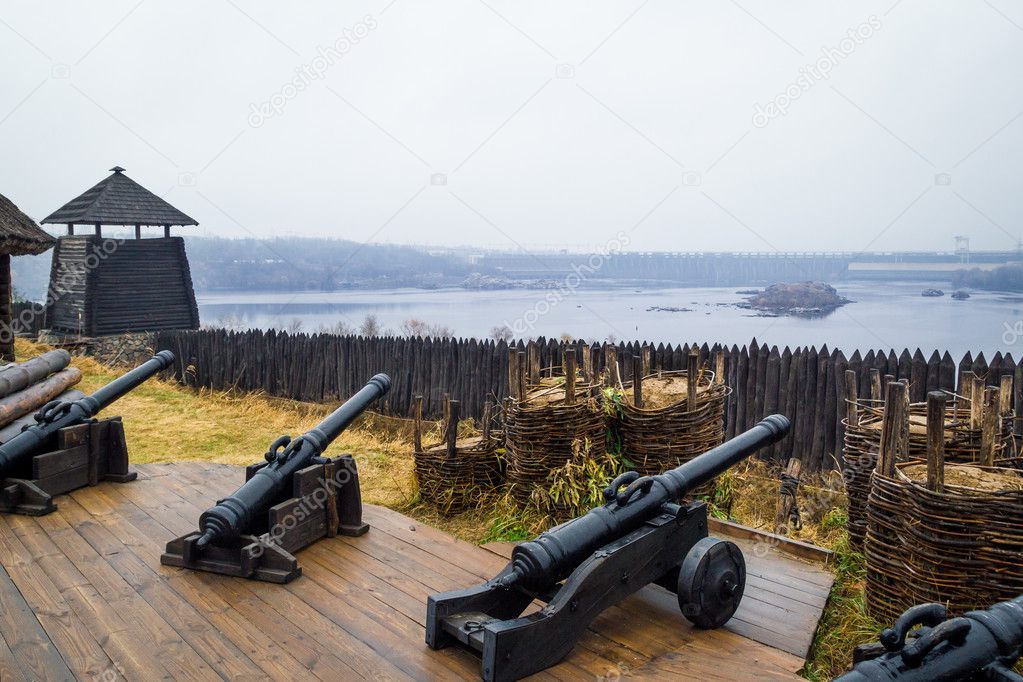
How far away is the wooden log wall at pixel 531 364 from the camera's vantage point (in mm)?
8188

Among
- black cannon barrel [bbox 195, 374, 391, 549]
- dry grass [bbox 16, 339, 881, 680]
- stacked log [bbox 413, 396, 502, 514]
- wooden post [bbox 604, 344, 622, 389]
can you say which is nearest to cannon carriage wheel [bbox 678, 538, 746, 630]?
dry grass [bbox 16, 339, 881, 680]

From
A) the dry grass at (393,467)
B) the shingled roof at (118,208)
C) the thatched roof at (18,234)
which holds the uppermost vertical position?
the shingled roof at (118,208)

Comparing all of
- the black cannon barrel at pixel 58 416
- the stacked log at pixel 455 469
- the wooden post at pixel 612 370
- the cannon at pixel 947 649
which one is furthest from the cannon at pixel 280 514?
the cannon at pixel 947 649

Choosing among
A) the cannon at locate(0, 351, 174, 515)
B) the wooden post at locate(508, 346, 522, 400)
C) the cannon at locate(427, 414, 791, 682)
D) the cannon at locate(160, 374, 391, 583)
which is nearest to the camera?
the cannon at locate(427, 414, 791, 682)

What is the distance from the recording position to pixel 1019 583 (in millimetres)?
3506

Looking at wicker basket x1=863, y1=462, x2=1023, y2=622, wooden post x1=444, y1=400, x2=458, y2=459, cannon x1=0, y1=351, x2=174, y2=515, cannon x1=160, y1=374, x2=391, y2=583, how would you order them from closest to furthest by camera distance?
wicker basket x1=863, y1=462, x2=1023, y2=622 < cannon x1=160, y1=374, x2=391, y2=583 < cannon x1=0, y1=351, x2=174, y2=515 < wooden post x1=444, y1=400, x2=458, y2=459

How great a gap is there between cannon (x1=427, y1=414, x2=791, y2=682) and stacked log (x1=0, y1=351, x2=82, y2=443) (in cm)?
470

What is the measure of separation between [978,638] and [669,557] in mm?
1500

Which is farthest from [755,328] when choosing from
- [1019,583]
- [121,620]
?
[121,620]

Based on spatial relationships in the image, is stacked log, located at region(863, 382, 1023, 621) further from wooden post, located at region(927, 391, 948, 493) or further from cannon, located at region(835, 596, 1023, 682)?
cannon, located at region(835, 596, 1023, 682)

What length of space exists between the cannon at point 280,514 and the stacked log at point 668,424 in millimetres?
2118

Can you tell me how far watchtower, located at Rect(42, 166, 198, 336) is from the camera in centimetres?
2194

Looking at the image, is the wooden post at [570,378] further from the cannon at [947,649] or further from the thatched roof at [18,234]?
the thatched roof at [18,234]

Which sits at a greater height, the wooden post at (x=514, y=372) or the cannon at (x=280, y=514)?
the wooden post at (x=514, y=372)
